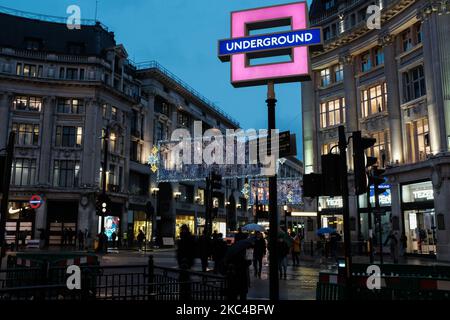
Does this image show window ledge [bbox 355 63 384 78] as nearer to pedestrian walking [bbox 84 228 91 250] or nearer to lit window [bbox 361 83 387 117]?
lit window [bbox 361 83 387 117]

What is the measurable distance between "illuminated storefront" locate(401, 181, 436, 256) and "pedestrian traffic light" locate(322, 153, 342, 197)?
2548 cm

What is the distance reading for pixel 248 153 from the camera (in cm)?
4131

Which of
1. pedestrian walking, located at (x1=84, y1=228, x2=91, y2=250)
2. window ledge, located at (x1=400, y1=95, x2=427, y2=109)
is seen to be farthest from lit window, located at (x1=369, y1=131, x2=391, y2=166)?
pedestrian walking, located at (x1=84, y1=228, x2=91, y2=250)

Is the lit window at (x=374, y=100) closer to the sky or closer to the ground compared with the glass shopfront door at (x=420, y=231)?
closer to the sky

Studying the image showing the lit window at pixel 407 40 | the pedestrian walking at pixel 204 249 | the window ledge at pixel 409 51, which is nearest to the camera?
the pedestrian walking at pixel 204 249

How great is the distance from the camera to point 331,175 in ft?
25.4

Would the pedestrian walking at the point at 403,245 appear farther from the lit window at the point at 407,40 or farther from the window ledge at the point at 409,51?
the lit window at the point at 407,40

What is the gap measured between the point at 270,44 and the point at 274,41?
0.10 m

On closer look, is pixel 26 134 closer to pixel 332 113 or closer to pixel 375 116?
pixel 332 113

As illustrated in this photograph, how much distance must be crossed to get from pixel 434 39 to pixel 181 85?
39.5m

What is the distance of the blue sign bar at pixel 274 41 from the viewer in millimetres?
7966

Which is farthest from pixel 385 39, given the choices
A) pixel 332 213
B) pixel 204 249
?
pixel 204 249

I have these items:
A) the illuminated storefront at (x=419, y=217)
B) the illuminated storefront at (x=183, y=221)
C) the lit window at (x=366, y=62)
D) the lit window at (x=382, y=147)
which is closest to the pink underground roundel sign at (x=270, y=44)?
the illuminated storefront at (x=419, y=217)

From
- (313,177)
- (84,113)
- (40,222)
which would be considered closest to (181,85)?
(84,113)
